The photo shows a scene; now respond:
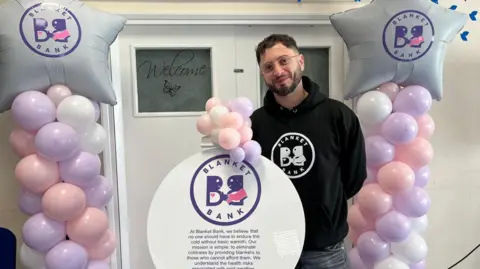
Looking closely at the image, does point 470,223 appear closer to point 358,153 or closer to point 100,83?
point 358,153

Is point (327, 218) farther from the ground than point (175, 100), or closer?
closer

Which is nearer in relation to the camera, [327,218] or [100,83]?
[327,218]

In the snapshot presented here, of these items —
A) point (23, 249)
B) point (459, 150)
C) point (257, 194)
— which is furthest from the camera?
point (459, 150)

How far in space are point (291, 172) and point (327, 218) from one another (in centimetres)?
22

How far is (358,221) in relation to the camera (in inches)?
93.6

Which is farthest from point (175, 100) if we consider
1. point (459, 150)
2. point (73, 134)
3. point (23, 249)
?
point (459, 150)

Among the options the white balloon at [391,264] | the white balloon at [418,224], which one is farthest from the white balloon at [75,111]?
the white balloon at [418,224]

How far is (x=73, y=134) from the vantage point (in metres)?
2.06

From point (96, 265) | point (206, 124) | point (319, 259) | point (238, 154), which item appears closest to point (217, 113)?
point (206, 124)

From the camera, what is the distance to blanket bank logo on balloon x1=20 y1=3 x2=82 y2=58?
209 cm

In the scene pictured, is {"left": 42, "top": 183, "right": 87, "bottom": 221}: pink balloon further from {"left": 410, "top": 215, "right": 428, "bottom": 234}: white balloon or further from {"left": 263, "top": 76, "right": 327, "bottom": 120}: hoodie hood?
{"left": 410, "top": 215, "right": 428, "bottom": 234}: white balloon

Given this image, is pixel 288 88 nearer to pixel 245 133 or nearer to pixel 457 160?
pixel 245 133

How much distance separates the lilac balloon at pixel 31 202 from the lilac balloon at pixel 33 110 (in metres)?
0.30

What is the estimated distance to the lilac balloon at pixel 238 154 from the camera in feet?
5.52
